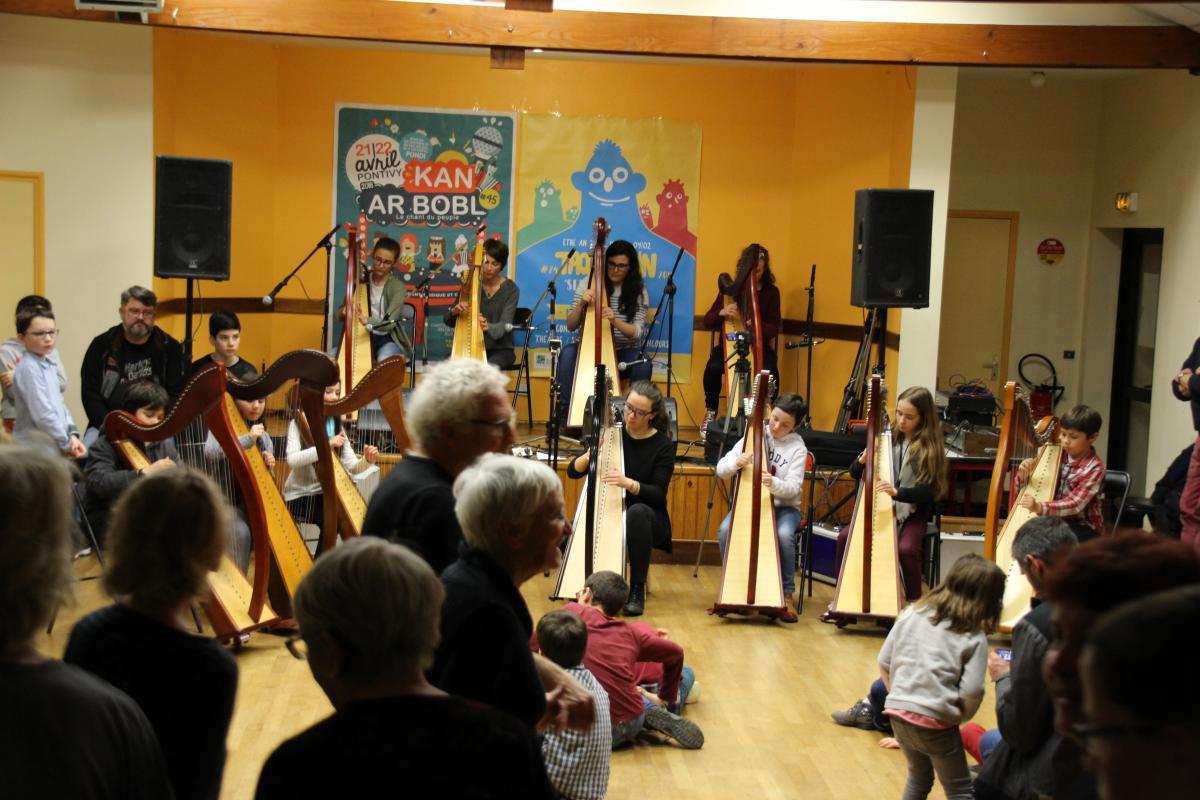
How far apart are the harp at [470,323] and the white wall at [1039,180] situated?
3.98 meters

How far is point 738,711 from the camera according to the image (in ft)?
18.5

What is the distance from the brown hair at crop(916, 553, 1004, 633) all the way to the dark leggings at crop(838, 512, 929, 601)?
2.61m

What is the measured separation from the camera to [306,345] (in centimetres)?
1070

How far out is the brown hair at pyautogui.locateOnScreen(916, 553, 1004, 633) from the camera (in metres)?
4.21

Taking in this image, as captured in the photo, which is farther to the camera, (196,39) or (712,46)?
(196,39)

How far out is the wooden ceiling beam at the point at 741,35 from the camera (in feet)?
27.3

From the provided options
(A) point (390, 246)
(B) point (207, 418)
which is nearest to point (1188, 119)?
(A) point (390, 246)

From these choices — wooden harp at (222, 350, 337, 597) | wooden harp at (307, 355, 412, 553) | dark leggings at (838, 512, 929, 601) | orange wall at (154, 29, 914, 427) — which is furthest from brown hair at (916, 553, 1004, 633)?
orange wall at (154, 29, 914, 427)

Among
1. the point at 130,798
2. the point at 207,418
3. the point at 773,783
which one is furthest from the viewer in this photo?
the point at 207,418

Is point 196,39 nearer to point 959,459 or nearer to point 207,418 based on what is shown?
point 207,418

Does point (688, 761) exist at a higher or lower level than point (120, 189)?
lower

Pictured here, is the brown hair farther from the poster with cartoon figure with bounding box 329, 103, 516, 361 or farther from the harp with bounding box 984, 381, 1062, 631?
the poster with cartoon figure with bounding box 329, 103, 516, 361

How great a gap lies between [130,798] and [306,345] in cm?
891

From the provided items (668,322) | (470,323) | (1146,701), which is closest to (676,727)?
(1146,701)
